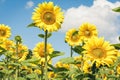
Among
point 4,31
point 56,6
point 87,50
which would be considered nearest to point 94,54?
point 87,50

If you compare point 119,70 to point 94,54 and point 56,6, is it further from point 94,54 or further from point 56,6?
point 94,54

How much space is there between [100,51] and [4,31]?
7037 millimetres

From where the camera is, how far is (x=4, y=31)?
12.8 m

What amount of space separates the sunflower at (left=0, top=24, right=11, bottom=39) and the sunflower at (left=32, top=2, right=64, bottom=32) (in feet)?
15.3

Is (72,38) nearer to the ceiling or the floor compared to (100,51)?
nearer to the ceiling

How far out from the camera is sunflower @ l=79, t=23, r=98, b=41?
10716 millimetres

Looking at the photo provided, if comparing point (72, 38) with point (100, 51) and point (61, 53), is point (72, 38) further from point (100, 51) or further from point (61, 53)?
point (100, 51)

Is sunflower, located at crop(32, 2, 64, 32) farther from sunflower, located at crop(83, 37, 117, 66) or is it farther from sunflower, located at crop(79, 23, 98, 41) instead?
sunflower, located at crop(79, 23, 98, 41)

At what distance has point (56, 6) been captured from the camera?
26.5ft

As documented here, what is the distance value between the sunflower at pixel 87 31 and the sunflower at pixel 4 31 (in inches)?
112

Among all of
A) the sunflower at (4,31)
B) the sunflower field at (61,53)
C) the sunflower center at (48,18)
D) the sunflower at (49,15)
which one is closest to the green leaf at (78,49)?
the sunflower field at (61,53)

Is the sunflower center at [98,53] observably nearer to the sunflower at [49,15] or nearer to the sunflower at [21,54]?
the sunflower at [49,15]

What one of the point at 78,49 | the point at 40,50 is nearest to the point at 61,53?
the point at 78,49

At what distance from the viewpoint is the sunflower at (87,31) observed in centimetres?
1072
